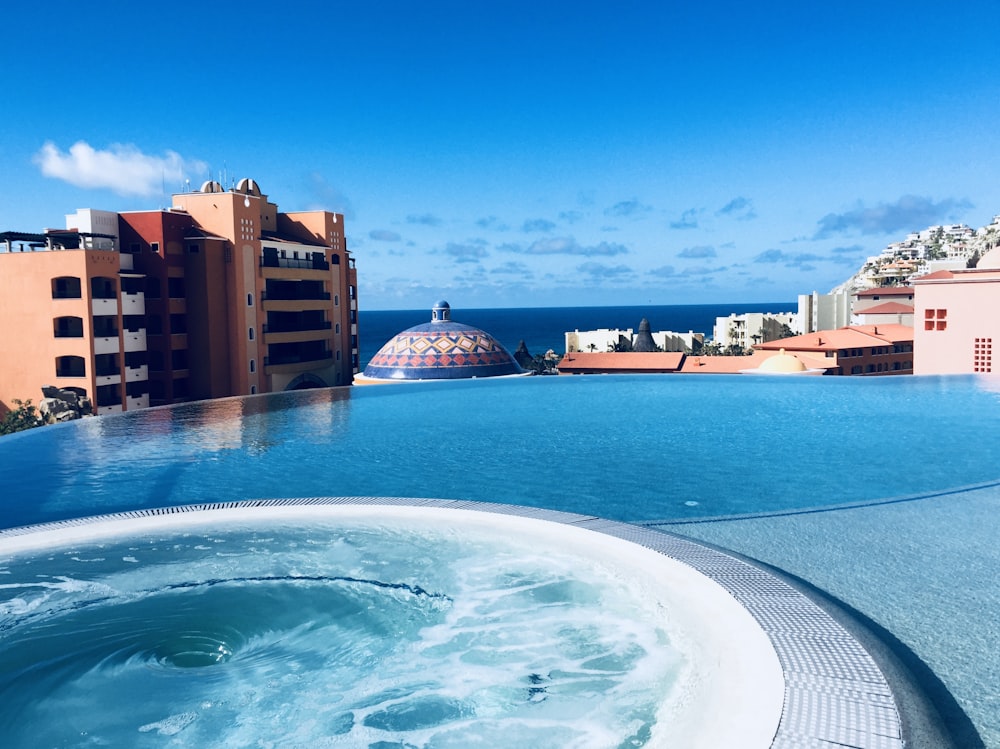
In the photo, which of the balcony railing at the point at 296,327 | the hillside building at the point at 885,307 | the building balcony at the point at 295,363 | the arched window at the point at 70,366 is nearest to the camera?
the arched window at the point at 70,366

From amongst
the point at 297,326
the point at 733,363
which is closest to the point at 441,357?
the point at 297,326

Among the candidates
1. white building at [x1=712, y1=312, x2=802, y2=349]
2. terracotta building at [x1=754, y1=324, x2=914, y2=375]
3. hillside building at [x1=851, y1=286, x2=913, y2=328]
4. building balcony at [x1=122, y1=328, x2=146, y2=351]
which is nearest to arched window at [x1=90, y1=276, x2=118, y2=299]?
building balcony at [x1=122, y1=328, x2=146, y2=351]

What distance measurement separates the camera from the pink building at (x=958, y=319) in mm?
24531

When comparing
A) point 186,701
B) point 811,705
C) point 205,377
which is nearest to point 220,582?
point 186,701

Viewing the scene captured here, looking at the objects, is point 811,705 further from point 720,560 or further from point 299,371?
point 299,371

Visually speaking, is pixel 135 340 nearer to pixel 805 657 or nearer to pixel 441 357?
pixel 441 357

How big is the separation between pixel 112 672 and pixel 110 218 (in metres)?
28.3

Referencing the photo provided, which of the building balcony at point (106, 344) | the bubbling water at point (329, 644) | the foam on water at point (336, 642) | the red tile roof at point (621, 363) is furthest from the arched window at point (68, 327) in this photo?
the red tile roof at point (621, 363)

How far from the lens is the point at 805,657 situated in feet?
16.8

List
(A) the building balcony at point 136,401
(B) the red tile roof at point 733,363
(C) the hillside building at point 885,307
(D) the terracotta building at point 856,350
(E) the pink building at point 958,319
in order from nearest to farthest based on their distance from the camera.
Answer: (E) the pink building at point 958,319 → (A) the building balcony at point 136,401 → (B) the red tile roof at point 733,363 → (D) the terracotta building at point 856,350 → (C) the hillside building at point 885,307

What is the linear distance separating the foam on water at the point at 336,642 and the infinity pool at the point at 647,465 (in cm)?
152

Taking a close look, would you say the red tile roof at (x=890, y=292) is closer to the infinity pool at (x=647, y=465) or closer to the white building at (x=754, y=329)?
the white building at (x=754, y=329)

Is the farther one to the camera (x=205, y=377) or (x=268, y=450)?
(x=205, y=377)

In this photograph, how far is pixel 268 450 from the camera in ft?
41.2
